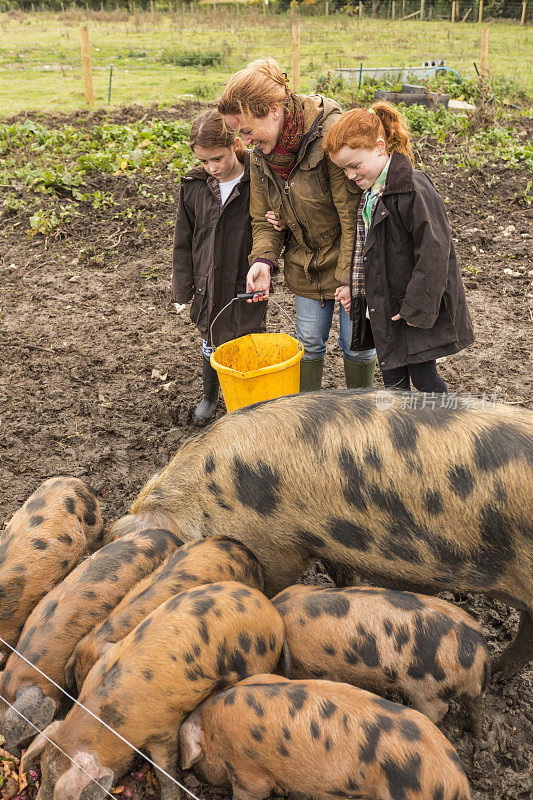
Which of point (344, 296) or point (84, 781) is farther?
point (344, 296)

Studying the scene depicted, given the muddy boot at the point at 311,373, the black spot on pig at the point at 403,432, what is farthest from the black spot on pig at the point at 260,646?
the muddy boot at the point at 311,373

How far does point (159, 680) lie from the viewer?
2467 mm

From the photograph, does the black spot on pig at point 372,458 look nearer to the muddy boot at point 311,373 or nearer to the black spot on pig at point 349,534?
the black spot on pig at point 349,534

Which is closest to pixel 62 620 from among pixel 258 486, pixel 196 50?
pixel 258 486

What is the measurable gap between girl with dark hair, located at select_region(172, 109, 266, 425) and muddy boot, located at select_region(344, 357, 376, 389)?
0.62 metres

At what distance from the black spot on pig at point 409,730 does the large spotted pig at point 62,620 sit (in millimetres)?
1249

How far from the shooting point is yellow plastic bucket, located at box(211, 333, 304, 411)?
357cm

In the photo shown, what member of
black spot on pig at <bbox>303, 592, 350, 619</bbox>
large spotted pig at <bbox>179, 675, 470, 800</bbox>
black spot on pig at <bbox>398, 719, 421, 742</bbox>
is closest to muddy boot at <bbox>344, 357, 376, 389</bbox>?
black spot on pig at <bbox>303, 592, 350, 619</bbox>

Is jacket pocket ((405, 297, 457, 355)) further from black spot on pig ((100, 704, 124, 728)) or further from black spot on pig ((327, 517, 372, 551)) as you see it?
black spot on pig ((100, 704, 124, 728))

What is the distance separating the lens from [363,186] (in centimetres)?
336

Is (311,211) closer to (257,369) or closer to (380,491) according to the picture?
(257,369)

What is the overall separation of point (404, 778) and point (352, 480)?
997 millimetres

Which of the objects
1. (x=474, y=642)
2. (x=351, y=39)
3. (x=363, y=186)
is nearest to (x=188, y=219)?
(x=363, y=186)

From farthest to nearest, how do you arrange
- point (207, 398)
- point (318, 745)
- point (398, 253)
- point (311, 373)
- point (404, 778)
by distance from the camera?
point (207, 398) → point (311, 373) → point (398, 253) → point (318, 745) → point (404, 778)
